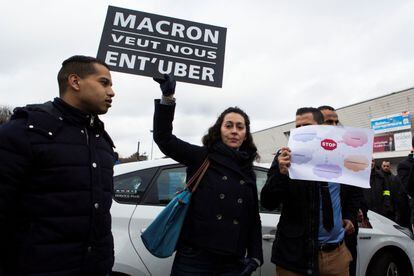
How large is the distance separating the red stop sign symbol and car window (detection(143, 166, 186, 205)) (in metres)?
1.33

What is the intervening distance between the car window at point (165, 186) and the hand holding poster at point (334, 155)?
1165mm

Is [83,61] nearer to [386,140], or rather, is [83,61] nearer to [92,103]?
[92,103]

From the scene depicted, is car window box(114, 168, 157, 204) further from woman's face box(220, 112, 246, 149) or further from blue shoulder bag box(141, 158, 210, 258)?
woman's face box(220, 112, 246, 149)

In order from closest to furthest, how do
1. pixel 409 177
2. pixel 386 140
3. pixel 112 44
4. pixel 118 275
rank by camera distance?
1. pixel 118 275
2. pixel 112 44
3. pixel 409 177
4. pixel 386 140

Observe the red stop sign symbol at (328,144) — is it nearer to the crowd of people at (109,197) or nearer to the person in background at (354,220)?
the crowd of people at (109,197)

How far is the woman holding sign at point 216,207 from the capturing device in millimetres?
1912

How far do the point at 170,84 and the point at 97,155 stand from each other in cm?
64

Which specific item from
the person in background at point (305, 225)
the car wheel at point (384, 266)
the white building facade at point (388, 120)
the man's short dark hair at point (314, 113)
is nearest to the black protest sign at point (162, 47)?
the man's short dark hair at point (314, 113)

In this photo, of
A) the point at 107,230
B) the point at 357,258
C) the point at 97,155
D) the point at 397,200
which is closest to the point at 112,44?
the point at 97,155

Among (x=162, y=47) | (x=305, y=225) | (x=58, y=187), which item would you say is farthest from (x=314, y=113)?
(x=58, y=187)

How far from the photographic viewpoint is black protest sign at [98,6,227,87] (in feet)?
9.17

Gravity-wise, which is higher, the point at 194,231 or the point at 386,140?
the point at 386,140

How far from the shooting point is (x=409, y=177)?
356cm

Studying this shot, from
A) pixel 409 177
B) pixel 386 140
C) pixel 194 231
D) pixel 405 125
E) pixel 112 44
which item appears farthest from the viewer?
pixel 386 140
